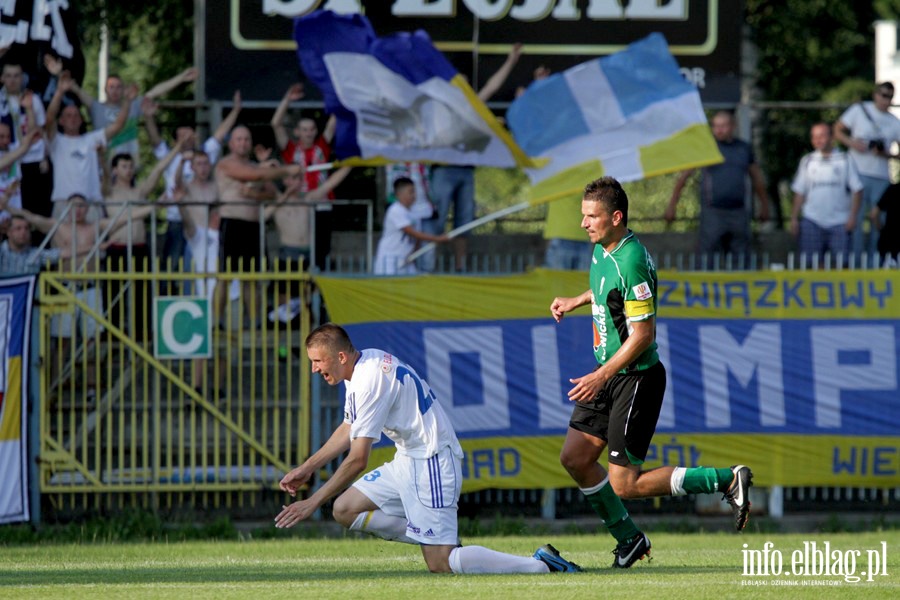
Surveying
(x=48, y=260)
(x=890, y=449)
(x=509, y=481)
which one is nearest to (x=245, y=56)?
(x=48, y=260)

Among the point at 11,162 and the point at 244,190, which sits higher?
the point at 11,162

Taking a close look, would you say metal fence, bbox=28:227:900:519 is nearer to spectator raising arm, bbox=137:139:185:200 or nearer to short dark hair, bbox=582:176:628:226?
spectator raising arm, bbox=137:139:185:200

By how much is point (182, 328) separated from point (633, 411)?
6332mm

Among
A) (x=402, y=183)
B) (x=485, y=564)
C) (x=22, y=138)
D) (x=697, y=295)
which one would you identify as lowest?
(x=485, y=564)

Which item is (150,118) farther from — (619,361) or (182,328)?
(619,361)

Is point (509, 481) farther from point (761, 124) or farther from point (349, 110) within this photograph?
point (761, 124)

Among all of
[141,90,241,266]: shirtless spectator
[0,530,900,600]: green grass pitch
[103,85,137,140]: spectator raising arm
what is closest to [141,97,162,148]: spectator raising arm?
[141,90,241,266]: shirtless spectator

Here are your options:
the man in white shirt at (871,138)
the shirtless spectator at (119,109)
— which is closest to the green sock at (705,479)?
the man in white shirt at (871,138)

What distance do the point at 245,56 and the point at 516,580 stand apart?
1002 cm

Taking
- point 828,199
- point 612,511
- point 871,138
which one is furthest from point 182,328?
point 871,138

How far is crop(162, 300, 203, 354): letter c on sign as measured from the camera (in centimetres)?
1437

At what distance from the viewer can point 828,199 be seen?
645 inches

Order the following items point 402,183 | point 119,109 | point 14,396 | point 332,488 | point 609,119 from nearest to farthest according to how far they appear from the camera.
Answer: point 332,488, point 14,396, point 609,119, point 402,183, point 119,109

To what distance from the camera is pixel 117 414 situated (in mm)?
14617
